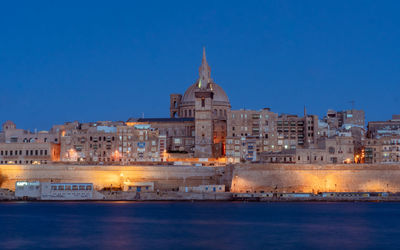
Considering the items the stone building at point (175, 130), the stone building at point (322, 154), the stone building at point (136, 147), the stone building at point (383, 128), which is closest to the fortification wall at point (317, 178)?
the stone building at point (322, 154)

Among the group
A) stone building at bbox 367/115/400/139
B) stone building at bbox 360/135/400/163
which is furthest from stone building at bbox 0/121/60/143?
stone building at bbox 367/115/400/139

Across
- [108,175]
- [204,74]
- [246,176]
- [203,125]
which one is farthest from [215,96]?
[246,176]

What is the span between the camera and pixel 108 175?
77250 mm

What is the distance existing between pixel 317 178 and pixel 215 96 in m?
34.1

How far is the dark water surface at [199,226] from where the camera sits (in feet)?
145

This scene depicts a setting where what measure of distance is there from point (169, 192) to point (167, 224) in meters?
21.4

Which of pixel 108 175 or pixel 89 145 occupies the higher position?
pixel 89 145

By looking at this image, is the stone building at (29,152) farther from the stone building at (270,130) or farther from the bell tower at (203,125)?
the stone building at (270,130)

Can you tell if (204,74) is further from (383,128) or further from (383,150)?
(383,150)

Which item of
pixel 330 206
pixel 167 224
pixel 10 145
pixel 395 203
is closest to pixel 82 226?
pixel 167 224

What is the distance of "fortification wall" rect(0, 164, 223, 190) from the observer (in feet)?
252

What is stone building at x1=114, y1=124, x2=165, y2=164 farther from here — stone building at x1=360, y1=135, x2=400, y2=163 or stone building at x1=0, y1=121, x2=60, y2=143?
stone building at x1=360, y1=135, x2=400, y2=163

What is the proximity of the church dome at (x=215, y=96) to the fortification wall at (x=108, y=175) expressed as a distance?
95.6ft

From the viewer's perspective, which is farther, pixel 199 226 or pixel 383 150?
pixel 383 150
